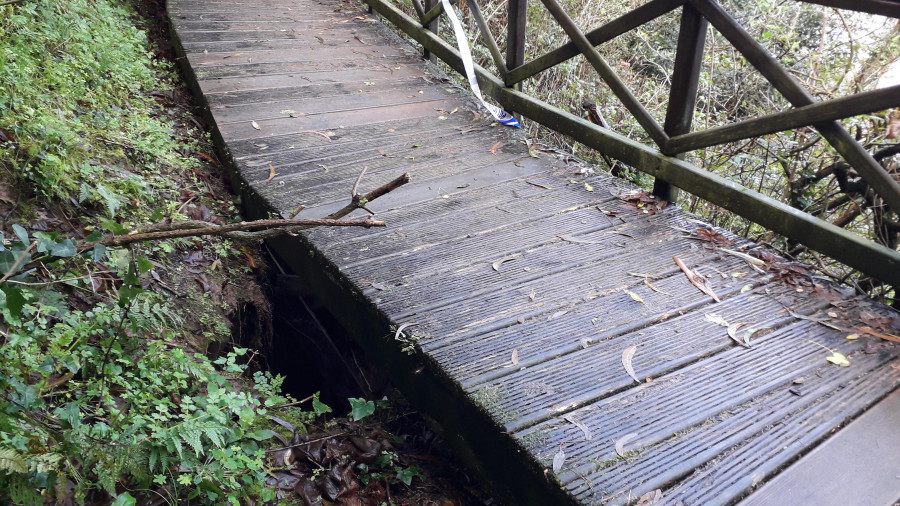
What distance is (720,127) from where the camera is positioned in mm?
2902

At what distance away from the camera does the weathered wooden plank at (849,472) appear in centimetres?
170

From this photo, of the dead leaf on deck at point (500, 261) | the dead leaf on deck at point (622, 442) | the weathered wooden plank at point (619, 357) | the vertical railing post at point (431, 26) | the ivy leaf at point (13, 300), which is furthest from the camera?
the vertical railing post at point (431, 26)

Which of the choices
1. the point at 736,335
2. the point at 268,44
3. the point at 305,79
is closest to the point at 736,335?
the point at 736,335

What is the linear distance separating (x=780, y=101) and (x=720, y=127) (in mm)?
5389

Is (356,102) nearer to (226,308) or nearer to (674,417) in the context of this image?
(226,308)

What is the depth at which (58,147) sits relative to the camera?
2.58 metres

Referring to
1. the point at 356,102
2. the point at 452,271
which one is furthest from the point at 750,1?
the point at 452,271

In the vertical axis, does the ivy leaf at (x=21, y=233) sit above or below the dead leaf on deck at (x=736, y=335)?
above

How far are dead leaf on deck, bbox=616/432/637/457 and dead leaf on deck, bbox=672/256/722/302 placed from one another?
3.05 ft

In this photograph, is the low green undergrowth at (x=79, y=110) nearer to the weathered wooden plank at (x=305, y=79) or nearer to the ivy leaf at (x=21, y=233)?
the weathered wooden plank at (x=305, y=79)

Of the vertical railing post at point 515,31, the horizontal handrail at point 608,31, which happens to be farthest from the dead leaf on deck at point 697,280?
the vertical railing post at point 515,31

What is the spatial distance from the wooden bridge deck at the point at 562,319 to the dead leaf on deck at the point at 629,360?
18 mm

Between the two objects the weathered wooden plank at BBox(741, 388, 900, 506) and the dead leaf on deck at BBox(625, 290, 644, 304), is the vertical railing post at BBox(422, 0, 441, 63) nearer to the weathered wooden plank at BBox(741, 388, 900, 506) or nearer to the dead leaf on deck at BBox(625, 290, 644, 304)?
the dead leaf on deck at BBox(625, 290, 644, 304)

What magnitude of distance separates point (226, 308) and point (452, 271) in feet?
3.44
